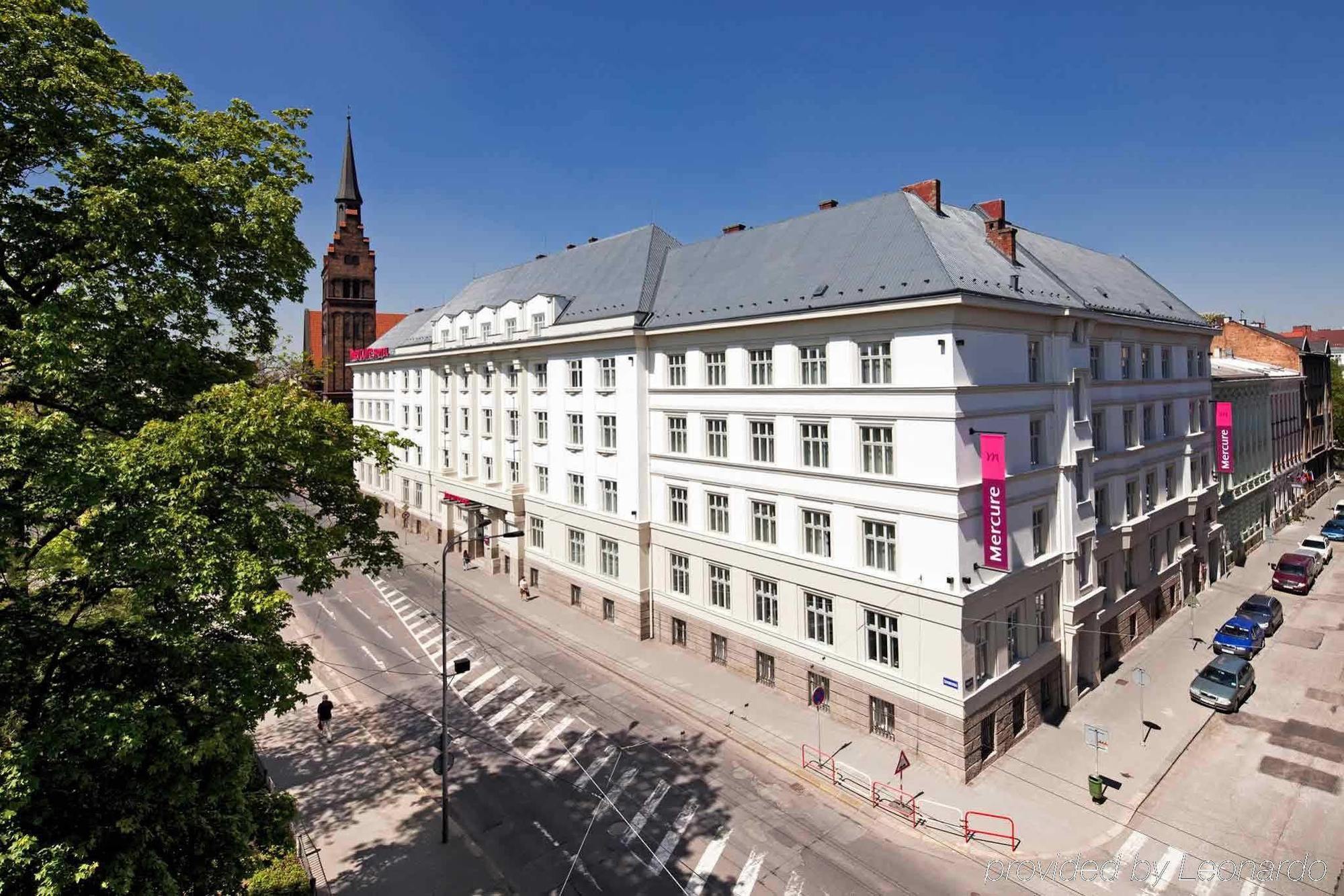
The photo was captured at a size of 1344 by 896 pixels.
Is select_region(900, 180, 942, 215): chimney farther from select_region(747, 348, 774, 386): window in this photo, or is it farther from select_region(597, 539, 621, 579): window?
select_region(597, 539, 621, 579): window

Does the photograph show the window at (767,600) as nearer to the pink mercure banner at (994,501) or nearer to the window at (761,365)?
the window at (761,365)

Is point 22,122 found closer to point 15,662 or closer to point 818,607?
point 15,662

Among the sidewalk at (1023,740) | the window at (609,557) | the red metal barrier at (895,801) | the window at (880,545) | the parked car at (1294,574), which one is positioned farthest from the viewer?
the parked car at (1294,574)

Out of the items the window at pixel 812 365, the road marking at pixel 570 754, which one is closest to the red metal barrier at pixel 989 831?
the road marking at pixel 570 754

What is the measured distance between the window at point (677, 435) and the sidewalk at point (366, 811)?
55.2 ft

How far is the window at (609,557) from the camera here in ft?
116

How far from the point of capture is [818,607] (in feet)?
86.0

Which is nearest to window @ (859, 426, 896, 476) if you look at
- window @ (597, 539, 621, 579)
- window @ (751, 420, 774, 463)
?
window @ (751, 420, 774, 463)

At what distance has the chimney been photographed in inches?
1138

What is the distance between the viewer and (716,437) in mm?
30594

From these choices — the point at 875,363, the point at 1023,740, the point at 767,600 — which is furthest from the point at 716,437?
the point at 1023,740

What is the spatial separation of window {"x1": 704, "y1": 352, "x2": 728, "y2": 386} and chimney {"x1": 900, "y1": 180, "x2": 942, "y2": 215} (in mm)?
10288

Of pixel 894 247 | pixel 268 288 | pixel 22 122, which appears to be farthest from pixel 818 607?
pixel 22 122

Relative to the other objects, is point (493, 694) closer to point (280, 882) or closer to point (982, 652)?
point (280, 882)
